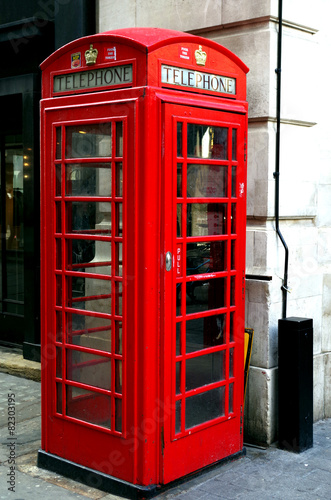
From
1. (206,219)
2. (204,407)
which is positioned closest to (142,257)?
(206,219)

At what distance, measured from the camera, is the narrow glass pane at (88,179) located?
169 inches

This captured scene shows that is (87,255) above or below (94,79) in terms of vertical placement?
below

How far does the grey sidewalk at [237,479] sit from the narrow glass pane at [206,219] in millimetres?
1710

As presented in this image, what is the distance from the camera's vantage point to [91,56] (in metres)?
4.30

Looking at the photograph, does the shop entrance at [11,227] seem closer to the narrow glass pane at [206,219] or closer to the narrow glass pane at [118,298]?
the narrow glass pane at [118,298]

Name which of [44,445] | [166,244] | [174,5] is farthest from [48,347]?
[174,5]

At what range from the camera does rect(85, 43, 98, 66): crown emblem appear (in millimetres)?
4281

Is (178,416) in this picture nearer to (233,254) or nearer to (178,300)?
(178,300)

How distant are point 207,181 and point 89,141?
836mm

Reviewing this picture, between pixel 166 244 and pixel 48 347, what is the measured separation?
122 cm

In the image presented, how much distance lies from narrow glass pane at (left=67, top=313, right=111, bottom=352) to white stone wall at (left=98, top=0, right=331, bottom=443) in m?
1.36

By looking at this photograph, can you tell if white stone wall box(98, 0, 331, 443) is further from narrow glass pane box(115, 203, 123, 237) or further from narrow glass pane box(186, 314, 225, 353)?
narrow glass pane box(115, 203, 123, 237)

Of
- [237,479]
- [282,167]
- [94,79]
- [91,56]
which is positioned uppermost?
[91,56]

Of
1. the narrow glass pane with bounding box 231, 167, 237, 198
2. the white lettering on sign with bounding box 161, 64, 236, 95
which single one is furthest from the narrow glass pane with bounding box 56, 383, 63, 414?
the white lettering on sign with bounding box 161, 64, 236, 95
